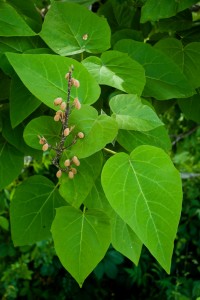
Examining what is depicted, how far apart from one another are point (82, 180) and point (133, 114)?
0.09 meters

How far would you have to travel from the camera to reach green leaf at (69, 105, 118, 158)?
0.49m

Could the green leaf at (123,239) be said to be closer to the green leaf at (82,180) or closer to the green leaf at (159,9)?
the green leaf at (82,180)

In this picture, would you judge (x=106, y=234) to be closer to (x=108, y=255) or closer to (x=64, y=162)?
(x=64, y=162)

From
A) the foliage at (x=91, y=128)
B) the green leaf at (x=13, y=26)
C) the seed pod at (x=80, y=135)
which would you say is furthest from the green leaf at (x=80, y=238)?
the green leaf at (x=13, y=26)

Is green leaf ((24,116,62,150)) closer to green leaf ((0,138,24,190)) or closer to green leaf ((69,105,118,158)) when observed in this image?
green leaf ((69,105,118,158))

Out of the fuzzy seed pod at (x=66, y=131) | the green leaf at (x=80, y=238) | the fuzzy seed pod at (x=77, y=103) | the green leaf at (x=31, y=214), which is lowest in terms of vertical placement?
the green leaf at (x=31, y=214)

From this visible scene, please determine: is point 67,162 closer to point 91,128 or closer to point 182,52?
point 91,128

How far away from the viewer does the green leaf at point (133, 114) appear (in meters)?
0.52

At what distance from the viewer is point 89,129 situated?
498 millimetres

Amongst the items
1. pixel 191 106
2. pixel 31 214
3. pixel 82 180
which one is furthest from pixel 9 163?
pixel 191 106

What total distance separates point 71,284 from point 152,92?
6.52 ft

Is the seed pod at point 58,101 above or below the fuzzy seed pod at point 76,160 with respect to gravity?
above

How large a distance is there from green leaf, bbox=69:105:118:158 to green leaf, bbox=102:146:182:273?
0.09ft

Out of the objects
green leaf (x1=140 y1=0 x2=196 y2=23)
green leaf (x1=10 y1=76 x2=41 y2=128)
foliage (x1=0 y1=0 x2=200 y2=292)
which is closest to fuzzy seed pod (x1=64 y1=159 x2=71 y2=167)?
foliage (x1=0 y1=0 x2=200 y2=292)
